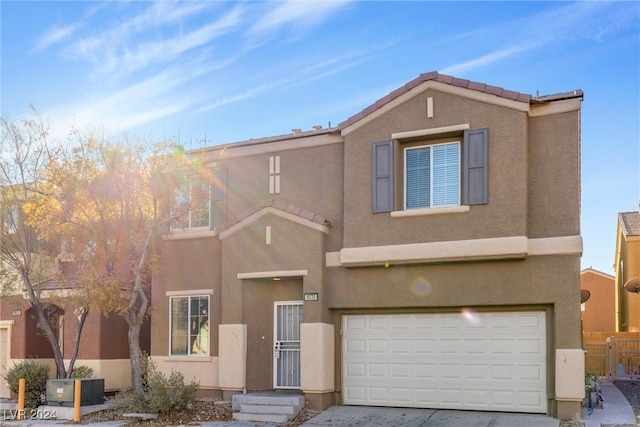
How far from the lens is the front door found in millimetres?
18156

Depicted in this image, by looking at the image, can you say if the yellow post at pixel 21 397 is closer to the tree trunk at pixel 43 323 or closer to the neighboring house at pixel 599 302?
the tree trunk at pixel 43 323

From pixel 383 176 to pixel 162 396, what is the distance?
23.5 ft

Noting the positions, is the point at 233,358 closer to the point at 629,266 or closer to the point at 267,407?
the point at 267,407

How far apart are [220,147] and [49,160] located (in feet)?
14.8

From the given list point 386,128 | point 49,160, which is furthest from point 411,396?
point 49,160

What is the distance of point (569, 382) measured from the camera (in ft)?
47.6

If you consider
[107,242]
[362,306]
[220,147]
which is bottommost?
[362,306]

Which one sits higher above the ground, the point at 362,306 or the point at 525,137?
the point at 525,137

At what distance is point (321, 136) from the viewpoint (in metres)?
18.1

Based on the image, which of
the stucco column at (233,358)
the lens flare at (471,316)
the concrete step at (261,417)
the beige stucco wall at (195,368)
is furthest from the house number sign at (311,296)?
the lens flare at (471,316)

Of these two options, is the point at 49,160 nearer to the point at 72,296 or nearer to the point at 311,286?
the point at 72,296

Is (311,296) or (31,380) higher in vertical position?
(311,296)

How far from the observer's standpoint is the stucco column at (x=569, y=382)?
14445mm

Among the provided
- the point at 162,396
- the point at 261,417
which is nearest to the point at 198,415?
the point at 162,396
